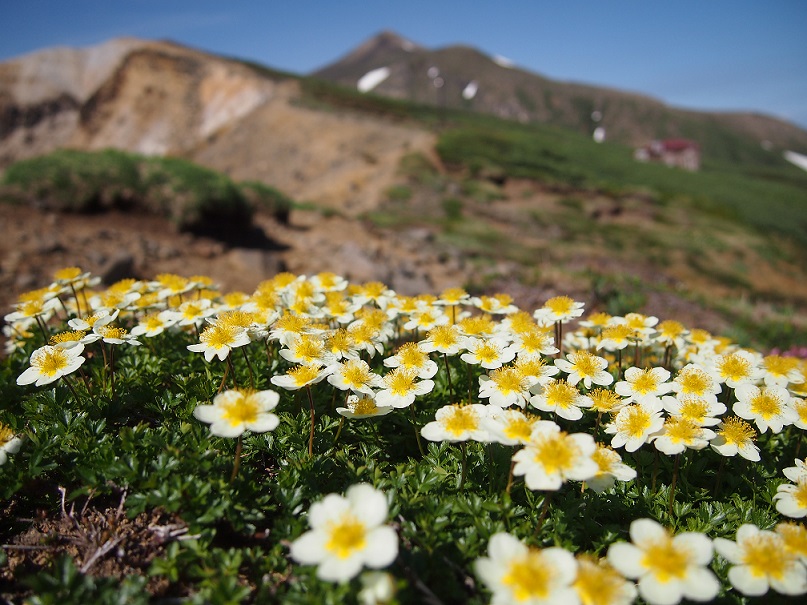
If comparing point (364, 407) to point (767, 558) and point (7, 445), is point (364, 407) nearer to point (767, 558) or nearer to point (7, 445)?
point (7, 445)

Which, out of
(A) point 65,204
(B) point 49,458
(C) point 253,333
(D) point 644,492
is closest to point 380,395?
(C) point 253,333

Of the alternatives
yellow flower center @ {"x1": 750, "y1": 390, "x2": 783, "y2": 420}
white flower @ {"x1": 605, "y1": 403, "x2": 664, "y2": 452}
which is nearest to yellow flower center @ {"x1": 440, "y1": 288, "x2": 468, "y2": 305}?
white flower @ {"x1": 605, "y1": 403, "x2": 664, "y2": 452}

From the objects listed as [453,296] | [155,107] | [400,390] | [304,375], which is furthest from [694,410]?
[155,107]

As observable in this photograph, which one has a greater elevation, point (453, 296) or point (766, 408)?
point (453, 296)

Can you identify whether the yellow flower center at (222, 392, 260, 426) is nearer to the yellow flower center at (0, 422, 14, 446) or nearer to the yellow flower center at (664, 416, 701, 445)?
the yellow flower center at (0, 422, 14, 446)

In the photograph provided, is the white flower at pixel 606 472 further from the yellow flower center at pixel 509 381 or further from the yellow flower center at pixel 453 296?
the yellow flower center at pixel 453 296

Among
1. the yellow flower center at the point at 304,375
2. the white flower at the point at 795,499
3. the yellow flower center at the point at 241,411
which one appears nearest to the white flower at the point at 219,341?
the yellow flower center at the point at 304,375
